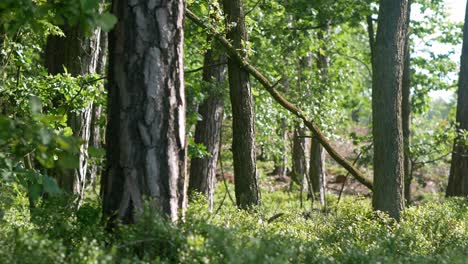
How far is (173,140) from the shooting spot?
5.34m

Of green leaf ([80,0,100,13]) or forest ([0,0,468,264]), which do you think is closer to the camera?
green leaf ([80,0,100,13])

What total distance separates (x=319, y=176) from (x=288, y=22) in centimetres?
801

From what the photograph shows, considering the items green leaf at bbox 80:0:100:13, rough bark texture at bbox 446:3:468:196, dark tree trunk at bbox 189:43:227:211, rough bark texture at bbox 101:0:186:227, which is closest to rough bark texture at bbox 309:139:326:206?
rough bark texture at bbox 446:3:468:196

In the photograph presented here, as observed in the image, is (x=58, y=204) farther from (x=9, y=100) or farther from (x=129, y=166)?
(x=9, y=100)

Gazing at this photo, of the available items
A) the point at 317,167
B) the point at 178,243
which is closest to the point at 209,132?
the point at 317,167

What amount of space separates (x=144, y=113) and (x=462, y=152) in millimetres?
12771

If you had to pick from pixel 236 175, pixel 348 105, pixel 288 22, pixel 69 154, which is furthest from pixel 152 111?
pixel 348 105

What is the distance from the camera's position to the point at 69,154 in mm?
4660

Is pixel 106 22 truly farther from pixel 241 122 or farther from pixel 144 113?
pixel 241 122

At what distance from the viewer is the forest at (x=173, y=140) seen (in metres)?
4.79

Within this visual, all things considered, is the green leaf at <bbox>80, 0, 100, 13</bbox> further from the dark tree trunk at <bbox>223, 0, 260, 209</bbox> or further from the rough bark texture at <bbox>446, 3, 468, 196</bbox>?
the rough bark texture at <bbox>446, 3, 468, 196</bbox>

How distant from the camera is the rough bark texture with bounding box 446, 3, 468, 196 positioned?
16.1m

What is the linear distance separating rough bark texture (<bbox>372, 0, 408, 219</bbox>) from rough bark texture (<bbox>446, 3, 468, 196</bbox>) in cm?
640

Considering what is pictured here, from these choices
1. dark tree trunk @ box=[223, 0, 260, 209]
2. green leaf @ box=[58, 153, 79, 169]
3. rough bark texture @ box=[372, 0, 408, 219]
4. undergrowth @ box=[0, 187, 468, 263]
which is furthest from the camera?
dark tree trunk @ box=[223, 0, 260, 209]
